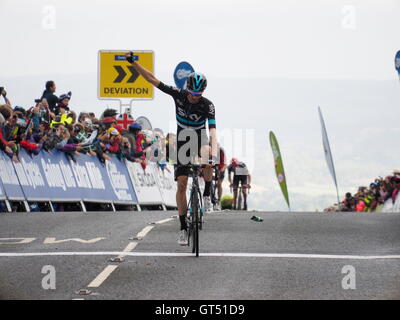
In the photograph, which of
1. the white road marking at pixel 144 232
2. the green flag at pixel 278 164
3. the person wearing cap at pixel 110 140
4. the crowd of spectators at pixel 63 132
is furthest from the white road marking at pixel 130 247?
the green flag at pixel 278 164

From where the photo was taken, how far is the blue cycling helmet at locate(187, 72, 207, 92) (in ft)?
39.9

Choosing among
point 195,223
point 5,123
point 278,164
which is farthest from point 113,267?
point 278,164

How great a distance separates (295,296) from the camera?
372 inches

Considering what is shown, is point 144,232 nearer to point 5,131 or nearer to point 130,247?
point 130,247

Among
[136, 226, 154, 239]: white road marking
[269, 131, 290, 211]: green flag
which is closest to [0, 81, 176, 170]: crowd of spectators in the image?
[136, 226, 154, 239]: white road marking

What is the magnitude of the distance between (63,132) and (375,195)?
17.7 meters

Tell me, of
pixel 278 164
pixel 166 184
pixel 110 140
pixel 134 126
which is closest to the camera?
pixel 110 140

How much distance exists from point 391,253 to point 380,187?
23.5 metres

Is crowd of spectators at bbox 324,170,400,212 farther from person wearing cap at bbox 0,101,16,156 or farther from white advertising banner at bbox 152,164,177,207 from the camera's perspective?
person wearing cap at bbox 0,101,16,156

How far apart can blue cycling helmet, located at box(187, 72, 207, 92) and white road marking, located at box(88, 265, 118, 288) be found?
2.47 meters

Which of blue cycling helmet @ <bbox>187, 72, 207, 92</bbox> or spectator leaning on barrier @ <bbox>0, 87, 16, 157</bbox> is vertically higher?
blue cycling helmet @ <bbox>187, 72, 207, 92</bbox>

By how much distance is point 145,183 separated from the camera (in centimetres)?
2891

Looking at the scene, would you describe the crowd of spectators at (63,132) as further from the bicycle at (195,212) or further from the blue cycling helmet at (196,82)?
the blue cycling helmet at (196,82)

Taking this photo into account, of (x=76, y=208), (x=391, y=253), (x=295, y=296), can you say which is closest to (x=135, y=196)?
(x=76, y=208)
